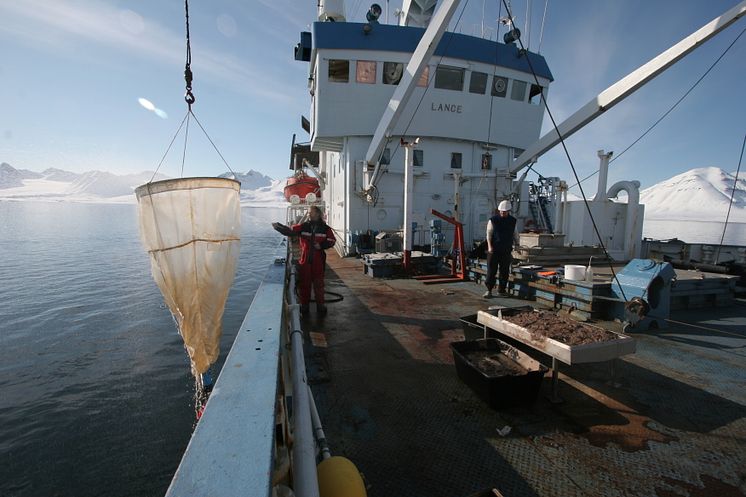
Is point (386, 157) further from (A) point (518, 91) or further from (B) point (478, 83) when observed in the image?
(A) point (518, 91)

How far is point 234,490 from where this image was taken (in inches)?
43.1

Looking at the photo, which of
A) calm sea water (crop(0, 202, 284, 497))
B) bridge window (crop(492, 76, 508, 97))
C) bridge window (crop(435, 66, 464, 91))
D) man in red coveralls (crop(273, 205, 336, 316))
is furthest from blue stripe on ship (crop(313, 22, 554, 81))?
calm sea water (crop(0, 202, 284, 497))

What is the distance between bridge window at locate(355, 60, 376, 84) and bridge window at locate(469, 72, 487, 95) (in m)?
3.36

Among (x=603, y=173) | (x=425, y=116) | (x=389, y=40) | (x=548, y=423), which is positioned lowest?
(x=548, y=423)

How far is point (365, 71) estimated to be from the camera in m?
11.7

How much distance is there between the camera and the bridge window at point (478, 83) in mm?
12336

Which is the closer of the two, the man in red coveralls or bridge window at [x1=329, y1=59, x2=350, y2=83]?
the man in red coveralls

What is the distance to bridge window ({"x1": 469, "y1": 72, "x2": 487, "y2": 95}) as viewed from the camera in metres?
12.3

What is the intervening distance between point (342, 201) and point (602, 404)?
10920 mm

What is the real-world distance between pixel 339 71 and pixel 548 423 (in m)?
11.8

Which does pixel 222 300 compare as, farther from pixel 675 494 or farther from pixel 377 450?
pixel 675 494

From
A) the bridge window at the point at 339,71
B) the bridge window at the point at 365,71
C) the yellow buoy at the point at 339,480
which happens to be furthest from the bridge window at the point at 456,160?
the yellow buoy at the point at 339,480

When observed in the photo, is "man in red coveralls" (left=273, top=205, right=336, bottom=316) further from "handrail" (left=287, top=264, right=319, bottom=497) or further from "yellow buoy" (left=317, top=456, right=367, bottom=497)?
"yellow buoy" (left=317, top=456, right=367, bottom=497)

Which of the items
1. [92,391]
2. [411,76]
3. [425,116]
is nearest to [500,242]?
[411,76]
